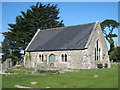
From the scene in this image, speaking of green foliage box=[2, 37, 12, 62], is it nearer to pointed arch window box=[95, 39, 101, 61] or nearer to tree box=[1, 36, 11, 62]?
tree box=[1, 36, 11, 62]

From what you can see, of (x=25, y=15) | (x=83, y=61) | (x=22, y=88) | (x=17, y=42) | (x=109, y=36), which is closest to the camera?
(x=22, y=88)

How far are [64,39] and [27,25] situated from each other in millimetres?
16859

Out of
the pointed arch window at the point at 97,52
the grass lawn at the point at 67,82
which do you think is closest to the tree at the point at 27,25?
the pointed arch window at the point at 97,52

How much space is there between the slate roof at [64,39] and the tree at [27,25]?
7559 mm

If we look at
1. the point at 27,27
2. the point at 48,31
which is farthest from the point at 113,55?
Result: the point at 27,27

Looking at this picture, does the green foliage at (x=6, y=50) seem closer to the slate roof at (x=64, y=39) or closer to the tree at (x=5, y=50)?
the tree at (x=5, y=50)

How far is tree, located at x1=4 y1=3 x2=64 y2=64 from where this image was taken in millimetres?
46500

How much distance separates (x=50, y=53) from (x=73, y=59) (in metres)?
5.04

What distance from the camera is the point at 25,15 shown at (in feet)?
166

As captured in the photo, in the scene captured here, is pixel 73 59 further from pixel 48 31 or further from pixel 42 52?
pixel 48 31

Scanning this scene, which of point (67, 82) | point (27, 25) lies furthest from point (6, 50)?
point (67, 82)

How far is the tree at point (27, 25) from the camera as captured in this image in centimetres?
4650

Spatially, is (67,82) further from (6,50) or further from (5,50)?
(5,50)

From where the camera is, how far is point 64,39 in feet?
112
